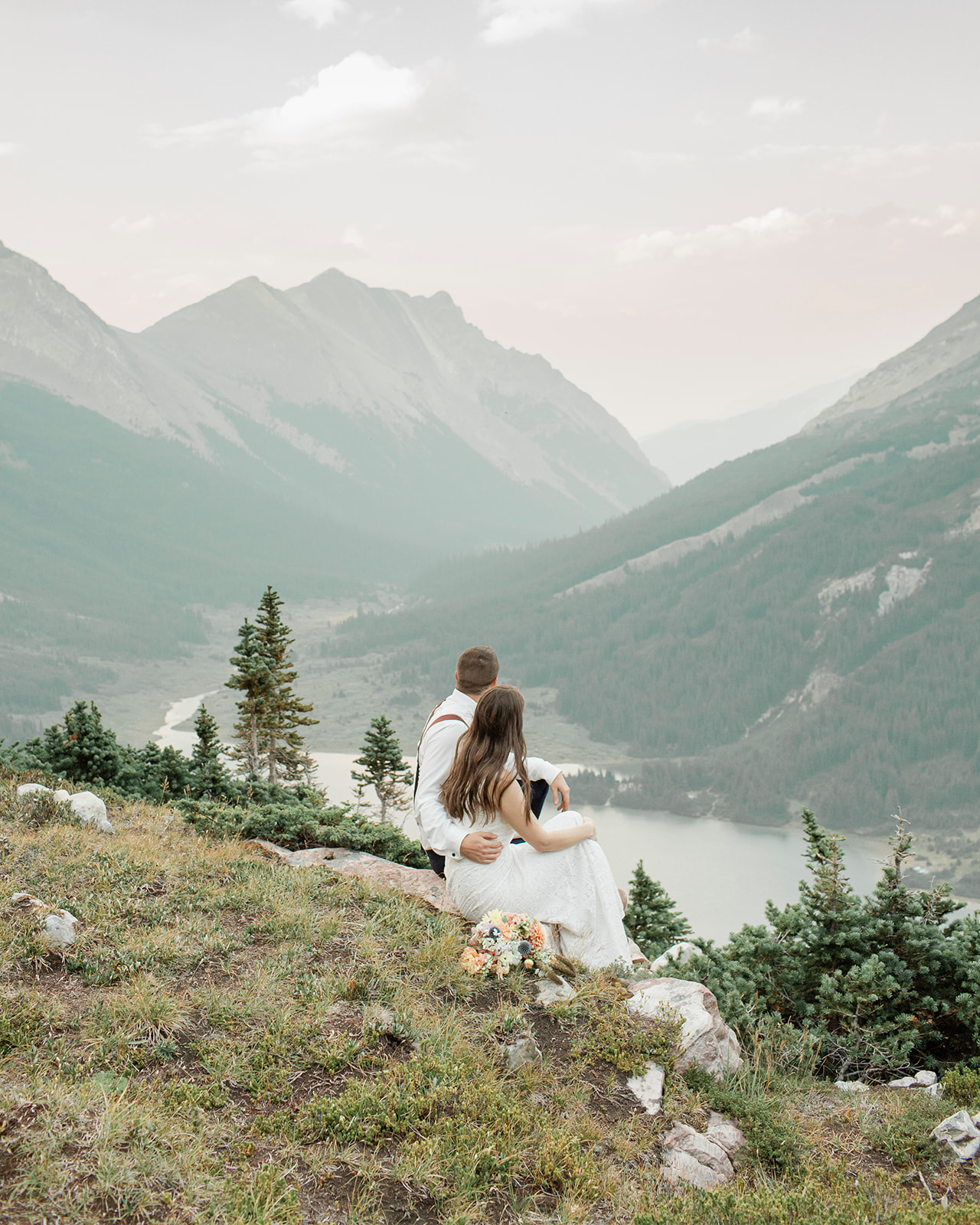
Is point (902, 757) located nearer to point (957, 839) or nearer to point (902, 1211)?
point (957, 839)

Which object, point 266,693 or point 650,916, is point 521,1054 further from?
point 266,693

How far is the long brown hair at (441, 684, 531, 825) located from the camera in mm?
8234

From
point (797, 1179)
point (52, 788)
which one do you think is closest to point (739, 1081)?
point (797, 1179)

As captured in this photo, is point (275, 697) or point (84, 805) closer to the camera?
point (84, 805)

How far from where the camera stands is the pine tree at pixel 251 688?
1368 inches

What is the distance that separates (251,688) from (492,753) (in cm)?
2997

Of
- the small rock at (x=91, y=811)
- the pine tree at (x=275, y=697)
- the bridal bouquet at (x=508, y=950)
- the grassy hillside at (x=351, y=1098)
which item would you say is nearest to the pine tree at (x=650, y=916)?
the bridal bouquet at (x=508, y=950)

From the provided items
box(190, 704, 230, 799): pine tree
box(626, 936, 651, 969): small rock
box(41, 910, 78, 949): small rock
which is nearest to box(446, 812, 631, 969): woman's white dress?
box(626, 936, 651, 969): small rock

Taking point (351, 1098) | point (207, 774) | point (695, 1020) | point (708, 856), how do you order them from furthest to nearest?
point (708, 856) < point (207, 774) < point (695, 1020) < point (351, 1098)

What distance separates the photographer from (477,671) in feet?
30.2

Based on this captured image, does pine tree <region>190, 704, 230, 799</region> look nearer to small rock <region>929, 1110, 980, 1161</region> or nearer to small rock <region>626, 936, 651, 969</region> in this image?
small rock <region>626, 936, 651, 969</region>

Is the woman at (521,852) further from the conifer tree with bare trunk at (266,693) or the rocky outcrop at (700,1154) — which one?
the conifer tree with bare trunk at (266,693)

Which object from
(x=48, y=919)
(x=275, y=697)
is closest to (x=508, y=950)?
(x=48, y=919)

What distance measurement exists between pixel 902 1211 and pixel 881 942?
16.0 feet
